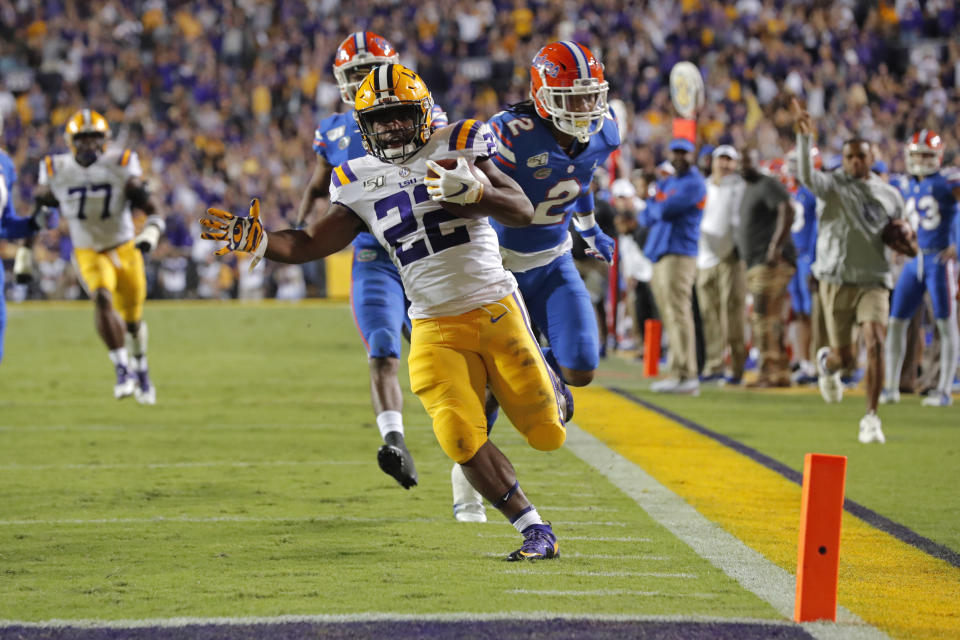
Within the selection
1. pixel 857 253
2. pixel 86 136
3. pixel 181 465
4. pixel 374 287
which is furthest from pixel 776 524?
pixel 86 136

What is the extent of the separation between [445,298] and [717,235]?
7.23 meters

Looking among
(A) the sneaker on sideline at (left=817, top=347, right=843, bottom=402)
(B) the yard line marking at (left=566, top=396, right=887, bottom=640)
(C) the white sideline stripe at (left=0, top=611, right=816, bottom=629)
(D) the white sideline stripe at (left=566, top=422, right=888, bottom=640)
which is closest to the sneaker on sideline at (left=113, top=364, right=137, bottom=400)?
(B) the yard line marking at (left=566, top=396, right=887, bottom=640)

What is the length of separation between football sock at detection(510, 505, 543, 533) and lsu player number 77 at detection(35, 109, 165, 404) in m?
5.83

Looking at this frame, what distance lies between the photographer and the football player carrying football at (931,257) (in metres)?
9.61

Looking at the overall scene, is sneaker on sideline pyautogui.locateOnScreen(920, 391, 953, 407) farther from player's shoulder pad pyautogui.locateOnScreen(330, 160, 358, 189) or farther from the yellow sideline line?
player's shoulder pad pyautogui.locateOnScreen(330, 160, 358, 189)

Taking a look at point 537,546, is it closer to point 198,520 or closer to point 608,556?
point 608,556

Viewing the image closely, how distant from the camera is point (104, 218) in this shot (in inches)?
395

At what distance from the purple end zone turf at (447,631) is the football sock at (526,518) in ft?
3.01

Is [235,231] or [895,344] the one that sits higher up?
[235,231]

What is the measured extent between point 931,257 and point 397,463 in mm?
5671

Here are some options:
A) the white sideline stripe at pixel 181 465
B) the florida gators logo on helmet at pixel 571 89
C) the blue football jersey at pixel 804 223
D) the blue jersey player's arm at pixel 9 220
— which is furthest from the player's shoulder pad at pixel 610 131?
the blue football jersey at pixel 804 223

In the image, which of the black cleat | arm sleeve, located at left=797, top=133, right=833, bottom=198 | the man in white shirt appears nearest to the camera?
the black cleat

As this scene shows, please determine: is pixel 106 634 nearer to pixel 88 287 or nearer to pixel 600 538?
pixel 600 538

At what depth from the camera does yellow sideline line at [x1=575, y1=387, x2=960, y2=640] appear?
400 centimetres
